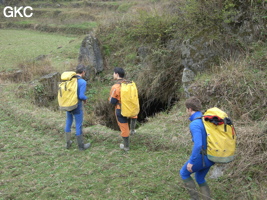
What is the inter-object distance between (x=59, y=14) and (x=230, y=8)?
27.1 meters

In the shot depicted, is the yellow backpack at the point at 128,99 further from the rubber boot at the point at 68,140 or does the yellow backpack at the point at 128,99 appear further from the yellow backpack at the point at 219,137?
the yellow backpack at the point at 219,137

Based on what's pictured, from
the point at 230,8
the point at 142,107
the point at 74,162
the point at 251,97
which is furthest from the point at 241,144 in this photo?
the point at 142,107

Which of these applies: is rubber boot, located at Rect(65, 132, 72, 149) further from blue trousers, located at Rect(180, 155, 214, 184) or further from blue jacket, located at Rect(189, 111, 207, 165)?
blue jacket, located at Rect(189, 111, 207, 165)

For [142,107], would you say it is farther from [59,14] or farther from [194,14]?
[59,14]

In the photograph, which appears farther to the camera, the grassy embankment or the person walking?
the person walking

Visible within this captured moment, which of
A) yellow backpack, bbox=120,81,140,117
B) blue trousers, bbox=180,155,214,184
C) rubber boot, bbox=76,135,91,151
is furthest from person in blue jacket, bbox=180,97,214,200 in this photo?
rubber boot, bbox=76,135,91,151

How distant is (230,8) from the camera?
7461 millimetres

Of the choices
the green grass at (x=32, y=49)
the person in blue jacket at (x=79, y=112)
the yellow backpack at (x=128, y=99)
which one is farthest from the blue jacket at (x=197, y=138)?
the green grass at (x=32, y=49)

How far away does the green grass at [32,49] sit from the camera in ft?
46.0

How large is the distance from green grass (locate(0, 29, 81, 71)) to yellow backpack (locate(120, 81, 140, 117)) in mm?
7983

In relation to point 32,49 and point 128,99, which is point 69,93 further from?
point 32,49

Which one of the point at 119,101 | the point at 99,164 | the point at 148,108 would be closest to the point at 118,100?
the point at 119,101

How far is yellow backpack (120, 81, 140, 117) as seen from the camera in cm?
499

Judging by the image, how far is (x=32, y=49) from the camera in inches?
732
